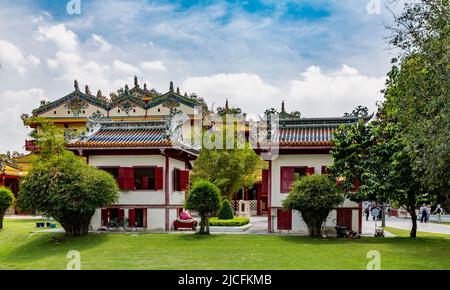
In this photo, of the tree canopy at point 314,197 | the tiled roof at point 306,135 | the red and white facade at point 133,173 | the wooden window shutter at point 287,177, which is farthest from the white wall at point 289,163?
the red and white facade at point 133,173

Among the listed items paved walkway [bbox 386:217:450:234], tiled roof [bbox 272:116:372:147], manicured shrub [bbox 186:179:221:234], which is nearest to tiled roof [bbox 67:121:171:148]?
manicured shrub [bbox 186:179:221:234]

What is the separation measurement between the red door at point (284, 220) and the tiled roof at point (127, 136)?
18.9 feet

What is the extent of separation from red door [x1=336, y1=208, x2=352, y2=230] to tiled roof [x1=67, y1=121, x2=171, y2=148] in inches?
313

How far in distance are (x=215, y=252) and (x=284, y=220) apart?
7379 mm

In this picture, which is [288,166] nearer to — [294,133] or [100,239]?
[294,133]

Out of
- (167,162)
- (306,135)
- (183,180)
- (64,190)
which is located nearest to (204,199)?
(167,162)

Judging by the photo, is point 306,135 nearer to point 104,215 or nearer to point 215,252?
point 215,252

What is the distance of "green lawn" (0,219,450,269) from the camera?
13.7 m

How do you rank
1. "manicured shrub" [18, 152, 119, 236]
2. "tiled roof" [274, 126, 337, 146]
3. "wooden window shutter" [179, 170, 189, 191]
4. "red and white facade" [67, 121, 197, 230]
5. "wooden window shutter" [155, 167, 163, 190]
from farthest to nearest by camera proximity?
"wooden window shutter" [179, 170, 189, 191] < "wooden window shutter" [155, 167, 163, 190] < "red and white facade" [67, 121, 197, 230] < "tiled roof" [274, 126, 337, 146] < "manicured shrub" [18, 152, 119, 236]

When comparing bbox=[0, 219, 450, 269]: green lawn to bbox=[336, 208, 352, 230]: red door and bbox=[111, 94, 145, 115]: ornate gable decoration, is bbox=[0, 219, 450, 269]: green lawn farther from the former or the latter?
bbox=[111, 94, 145, 115]: ornate gable decoration

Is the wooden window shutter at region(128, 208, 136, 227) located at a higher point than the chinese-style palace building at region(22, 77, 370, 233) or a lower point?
lower

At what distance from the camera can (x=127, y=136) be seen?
81.0 ft

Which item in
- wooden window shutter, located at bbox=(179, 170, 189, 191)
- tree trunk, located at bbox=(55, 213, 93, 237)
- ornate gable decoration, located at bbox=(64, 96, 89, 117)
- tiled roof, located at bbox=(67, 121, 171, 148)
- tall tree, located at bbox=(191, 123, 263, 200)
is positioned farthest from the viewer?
ornate gable decoration, located at bbox=(64, 96, 89, 117)
